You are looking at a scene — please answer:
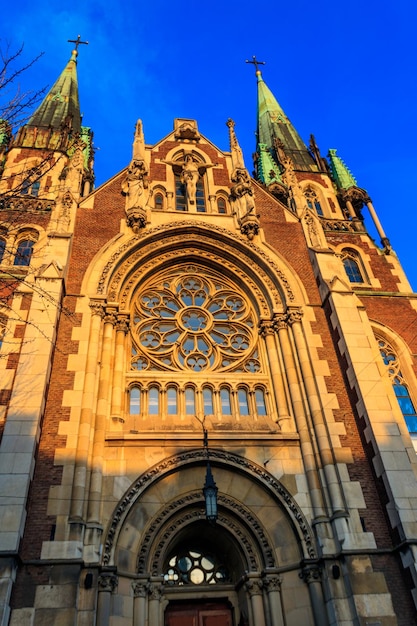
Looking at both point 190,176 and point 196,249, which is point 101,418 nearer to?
point 196,249

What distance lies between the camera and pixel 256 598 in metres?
11.6

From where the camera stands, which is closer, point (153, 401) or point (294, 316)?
point (153, 401)

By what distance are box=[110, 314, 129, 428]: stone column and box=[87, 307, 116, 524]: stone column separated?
0.73 ft

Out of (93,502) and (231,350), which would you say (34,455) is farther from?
(231,350)

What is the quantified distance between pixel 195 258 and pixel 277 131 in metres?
17.0

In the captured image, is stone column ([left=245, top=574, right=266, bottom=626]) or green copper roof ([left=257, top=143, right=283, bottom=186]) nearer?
stone column ([left=245, top=574, right=266, bottom=626])

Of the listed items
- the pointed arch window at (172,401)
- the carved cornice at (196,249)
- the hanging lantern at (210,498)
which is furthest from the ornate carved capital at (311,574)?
the carved cornice at (196,249)

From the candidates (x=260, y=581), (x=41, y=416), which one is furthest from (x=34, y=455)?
(x=260, y=581)

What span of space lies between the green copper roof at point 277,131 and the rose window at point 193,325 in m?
12.7

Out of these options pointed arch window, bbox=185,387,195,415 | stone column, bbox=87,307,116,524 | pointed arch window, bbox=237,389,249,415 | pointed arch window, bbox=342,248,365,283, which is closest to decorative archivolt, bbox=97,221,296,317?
stone column, bbox=87,307,116,524

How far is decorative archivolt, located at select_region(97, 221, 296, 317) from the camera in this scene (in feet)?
53.0

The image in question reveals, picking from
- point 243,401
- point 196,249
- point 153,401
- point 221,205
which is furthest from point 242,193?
point 153,401

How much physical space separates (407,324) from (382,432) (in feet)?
19.8

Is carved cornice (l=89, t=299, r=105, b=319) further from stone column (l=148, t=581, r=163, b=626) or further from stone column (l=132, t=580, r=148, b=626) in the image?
stone column (l=148, t=581, r=163, b=626)
